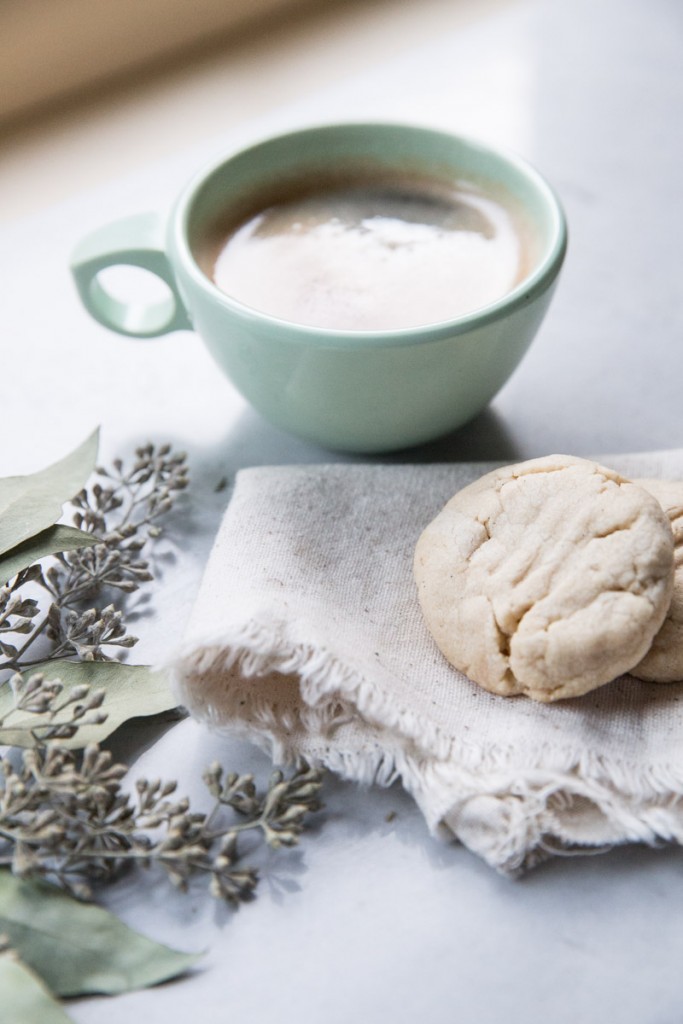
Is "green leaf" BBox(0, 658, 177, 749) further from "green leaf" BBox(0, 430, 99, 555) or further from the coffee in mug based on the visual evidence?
the coffee in mug

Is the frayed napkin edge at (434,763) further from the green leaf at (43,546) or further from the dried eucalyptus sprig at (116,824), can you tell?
the green leaf at (43,546)

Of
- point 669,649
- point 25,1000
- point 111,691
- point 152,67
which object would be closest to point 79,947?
point 25,1000

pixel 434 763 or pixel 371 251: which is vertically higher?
pixel 371 251

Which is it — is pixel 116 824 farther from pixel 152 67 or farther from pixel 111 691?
pixel 152 67

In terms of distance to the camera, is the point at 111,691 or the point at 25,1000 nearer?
the point at 25,1000

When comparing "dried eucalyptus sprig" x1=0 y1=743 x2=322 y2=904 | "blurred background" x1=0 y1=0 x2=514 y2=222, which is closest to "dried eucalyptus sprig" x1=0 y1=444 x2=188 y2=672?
"dried eucalyptus sprig" x1=0 y1=743 x2=322 y2=904

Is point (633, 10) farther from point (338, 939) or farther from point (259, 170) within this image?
point (338, 939)
